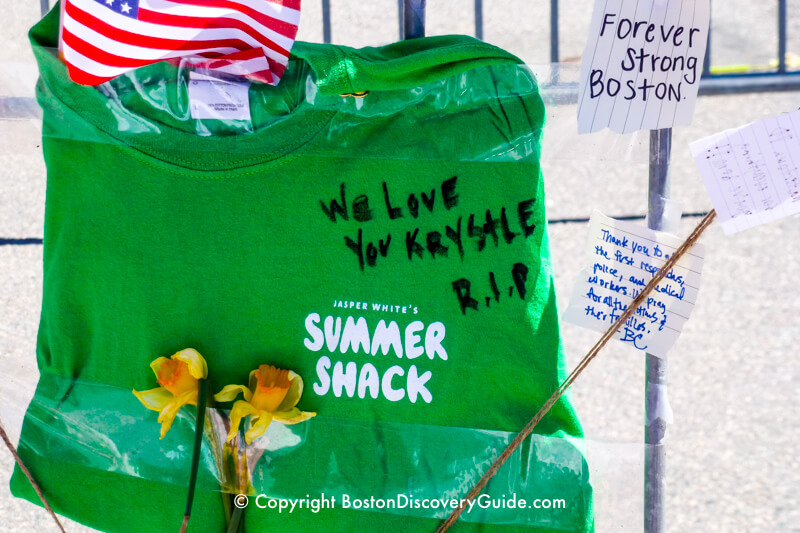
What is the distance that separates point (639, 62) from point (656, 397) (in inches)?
19.8

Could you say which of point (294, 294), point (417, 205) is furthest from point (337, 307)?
point (417, 205)

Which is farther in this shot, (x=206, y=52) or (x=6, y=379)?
(x=6, y=379)

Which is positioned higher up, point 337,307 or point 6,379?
point 337,307

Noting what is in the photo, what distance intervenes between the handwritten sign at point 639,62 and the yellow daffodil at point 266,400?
0.53 m

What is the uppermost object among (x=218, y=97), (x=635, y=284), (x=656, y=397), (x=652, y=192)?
(x=218, y=97)

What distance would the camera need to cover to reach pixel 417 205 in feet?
3.80

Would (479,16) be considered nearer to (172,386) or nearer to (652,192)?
(652,192)

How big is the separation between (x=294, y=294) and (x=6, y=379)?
0.54 metres

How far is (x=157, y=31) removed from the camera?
1113 mm

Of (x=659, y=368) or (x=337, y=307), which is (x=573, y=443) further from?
(x=337, y=307)

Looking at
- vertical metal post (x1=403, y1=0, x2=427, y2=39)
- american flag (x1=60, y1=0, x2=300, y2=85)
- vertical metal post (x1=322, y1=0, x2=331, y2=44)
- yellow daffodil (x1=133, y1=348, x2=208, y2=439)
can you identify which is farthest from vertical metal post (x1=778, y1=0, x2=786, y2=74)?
yellow daffodil (x1=133, y1=348, x2=208, y2=439)

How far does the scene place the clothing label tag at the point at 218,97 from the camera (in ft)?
3.75

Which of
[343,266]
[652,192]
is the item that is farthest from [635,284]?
[343,266]

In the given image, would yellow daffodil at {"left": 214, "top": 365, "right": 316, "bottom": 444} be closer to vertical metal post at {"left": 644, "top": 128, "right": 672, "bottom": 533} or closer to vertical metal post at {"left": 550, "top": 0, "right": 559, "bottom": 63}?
vertical metal post at {"left": 644, "top": 128, "right": 672, "bottom": 533}
